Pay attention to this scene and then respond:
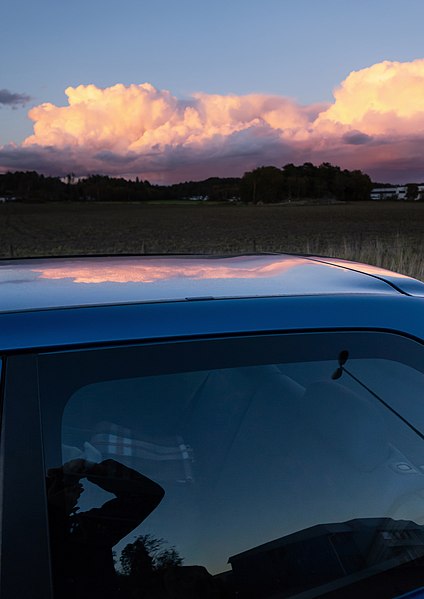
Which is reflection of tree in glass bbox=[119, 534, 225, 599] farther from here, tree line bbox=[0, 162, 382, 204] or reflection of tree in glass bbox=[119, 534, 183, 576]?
tree line bbox=[0, 162, 382, 204]

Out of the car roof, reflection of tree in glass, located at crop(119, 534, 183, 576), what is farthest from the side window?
the car roof

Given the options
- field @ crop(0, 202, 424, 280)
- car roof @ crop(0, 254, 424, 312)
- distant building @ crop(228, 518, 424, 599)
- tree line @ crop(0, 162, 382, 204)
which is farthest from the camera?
tree line @ crop(0, 162, 382, 204)

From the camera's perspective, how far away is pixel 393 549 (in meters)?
1.35

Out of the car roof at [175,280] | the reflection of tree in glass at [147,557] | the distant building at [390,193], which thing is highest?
the distant building at [390,193]

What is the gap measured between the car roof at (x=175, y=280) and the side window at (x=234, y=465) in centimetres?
18

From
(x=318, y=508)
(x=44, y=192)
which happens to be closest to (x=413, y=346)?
(x=318, y=508)

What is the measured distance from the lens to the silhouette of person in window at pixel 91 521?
3.64ft

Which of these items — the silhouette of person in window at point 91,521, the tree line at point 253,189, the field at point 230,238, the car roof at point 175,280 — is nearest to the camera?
the silhouette of person in window at point 91,521

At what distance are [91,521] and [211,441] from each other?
34cm

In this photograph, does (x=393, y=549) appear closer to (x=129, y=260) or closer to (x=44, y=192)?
(x=129, y=260)

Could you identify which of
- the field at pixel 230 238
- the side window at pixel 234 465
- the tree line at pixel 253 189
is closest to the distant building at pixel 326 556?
the side window at pixel 234 465

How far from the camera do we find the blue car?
3.74 ft

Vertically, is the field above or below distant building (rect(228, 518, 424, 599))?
below

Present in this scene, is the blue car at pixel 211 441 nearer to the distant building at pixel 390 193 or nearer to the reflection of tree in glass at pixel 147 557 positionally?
the reflection of tree in glass at pixel 147 557
